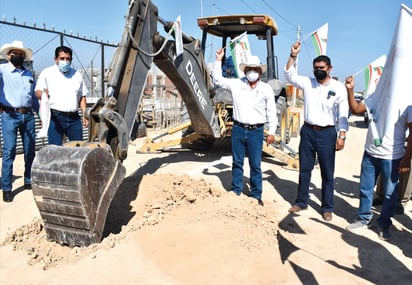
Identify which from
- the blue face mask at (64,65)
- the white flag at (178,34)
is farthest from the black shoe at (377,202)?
the blue face mask at (64,65)

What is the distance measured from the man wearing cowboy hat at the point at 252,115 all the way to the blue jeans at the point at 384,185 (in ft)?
3.88

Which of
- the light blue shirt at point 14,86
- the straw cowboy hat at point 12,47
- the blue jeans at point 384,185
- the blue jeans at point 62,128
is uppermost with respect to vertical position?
the straw cowboy hat at point 12,47

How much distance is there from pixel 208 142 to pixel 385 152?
14.9 ft

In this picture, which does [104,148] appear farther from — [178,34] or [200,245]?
[178,34]

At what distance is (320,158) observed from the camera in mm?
4539

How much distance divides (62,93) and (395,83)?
151 inches

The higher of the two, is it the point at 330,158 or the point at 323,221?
the point at 330,158

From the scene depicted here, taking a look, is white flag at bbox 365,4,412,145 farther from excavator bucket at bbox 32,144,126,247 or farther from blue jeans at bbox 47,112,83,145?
blue jeans at bbox 47,112,83,145

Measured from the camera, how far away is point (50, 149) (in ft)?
10.9

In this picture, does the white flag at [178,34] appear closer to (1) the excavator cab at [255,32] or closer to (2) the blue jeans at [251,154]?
(2) the blue jeans at [251,154]

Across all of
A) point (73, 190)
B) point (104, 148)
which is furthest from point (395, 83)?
point (73, 190)

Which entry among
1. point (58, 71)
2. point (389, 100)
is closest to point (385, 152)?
point (389, 100)

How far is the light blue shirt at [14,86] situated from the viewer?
4980 mm

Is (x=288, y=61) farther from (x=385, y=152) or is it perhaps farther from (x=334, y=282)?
(x=334, y=282)
